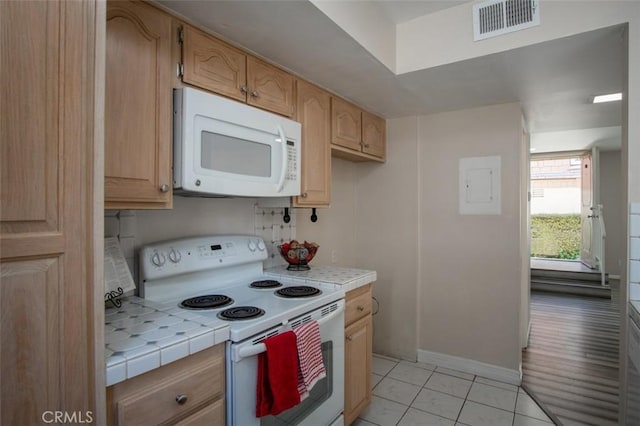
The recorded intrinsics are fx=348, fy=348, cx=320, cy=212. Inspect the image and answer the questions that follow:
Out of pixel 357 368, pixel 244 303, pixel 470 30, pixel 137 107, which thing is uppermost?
pixel 470 30

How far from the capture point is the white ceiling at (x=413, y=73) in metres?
1.48

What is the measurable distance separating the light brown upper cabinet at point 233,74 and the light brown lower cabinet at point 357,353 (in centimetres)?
116

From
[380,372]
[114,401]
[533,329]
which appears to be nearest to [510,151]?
[380,372]

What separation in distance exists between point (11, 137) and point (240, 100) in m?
1.08

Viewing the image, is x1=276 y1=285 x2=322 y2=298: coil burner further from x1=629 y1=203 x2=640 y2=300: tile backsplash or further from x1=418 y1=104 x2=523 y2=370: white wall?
x1=418 y1=104 x2=523 y2=370: white wall

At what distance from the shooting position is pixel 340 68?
6.60 ft

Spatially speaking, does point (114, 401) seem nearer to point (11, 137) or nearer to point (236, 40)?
point (11, 137)

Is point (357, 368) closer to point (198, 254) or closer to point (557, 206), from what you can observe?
point (198, 254)

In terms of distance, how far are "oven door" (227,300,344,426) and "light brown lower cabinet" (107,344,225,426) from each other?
0.15 ft

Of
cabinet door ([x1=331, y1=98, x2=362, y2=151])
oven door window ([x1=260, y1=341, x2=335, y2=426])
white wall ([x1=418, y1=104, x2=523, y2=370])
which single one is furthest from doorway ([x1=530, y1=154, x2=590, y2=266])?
oven door window ([x1=260, y1=341, x2=335, y2=426])

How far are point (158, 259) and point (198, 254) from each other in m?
0.21

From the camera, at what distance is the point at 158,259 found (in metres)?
1.59

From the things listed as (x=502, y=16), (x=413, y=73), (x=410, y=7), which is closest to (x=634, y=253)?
(x=502, y=16)

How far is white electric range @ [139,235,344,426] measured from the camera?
1.26m
